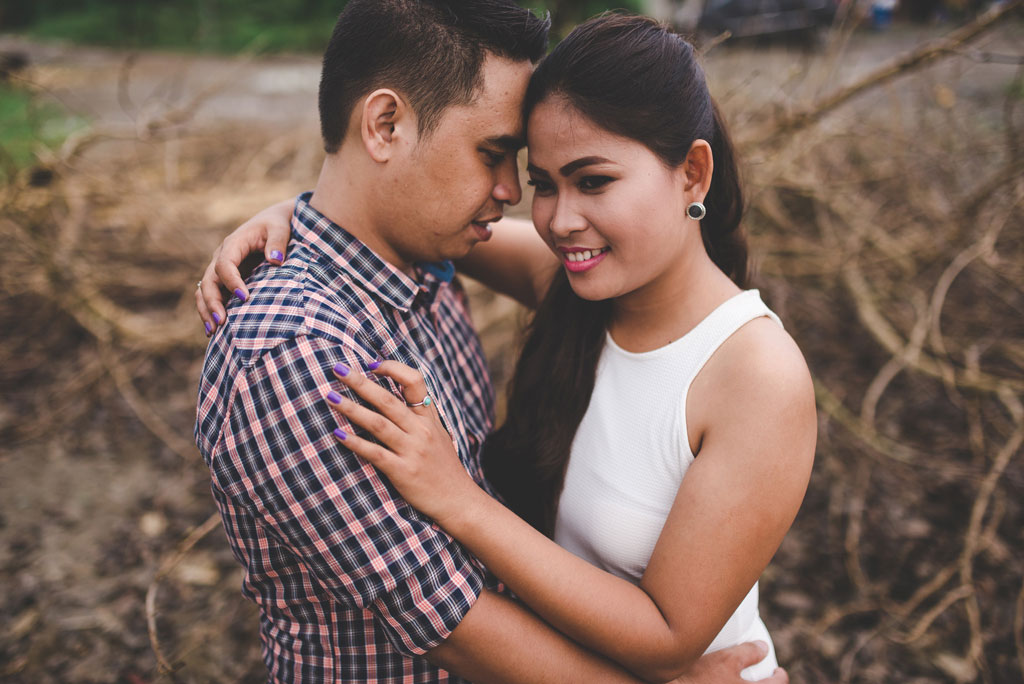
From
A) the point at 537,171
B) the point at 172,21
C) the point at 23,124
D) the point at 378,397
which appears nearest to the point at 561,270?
A: the point at 537,171

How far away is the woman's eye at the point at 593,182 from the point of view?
1.61 meters

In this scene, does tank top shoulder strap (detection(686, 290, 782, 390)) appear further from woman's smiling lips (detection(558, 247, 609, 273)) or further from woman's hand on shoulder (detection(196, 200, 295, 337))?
woman's hand on shoulder (detection(196, 200, 295, 337))

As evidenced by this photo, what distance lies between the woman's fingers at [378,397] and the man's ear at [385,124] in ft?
1.83

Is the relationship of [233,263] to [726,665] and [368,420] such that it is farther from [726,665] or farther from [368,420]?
[726,665]

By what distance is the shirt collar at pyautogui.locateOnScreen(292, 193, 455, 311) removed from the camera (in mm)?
1663

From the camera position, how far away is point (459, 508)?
4.63 feet

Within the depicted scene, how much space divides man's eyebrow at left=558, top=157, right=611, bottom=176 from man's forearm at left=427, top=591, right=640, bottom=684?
0.92 metres

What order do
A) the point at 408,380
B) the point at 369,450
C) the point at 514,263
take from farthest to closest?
the point at 514,263 → the point at 408,380 → the point at 369,450

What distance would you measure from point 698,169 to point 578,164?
1.03 feet

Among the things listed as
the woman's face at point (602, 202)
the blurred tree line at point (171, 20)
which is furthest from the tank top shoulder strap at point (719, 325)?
the blurred tree line at point (171, 20)

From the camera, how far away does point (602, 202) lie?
1.61 meters

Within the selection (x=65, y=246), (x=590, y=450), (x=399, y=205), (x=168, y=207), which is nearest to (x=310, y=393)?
(x=399, y=205)

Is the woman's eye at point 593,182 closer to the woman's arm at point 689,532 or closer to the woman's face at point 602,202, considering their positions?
the woman's face at point 602,202

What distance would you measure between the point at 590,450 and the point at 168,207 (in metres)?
4.81
